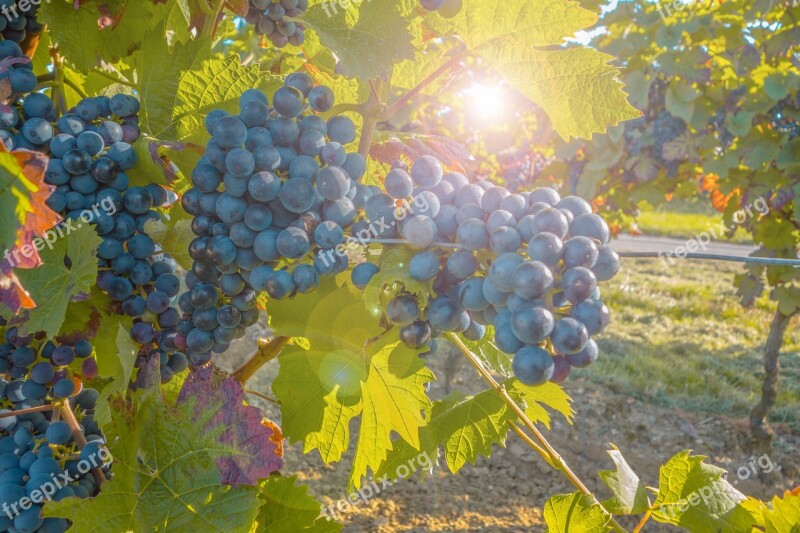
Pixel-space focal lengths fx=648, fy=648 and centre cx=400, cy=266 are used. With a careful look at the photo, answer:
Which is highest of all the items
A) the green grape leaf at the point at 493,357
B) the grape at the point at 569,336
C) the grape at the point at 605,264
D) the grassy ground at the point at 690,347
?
the grape at the point at 605,264

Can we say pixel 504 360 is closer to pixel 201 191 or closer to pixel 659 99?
pixel 201 191

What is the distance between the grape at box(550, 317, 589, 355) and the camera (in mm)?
741

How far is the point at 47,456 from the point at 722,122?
4.88 meters

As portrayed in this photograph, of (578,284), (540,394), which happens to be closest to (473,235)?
(578,284)

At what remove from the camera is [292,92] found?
95cm

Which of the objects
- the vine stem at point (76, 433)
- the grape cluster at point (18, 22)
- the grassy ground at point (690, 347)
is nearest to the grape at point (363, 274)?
the vine stem at point (76, 433)

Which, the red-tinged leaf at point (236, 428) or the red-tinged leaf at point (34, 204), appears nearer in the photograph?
the red-tinged leaf at point (34, 204)

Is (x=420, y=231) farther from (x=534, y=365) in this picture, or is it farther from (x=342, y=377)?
(x=342, y=377)

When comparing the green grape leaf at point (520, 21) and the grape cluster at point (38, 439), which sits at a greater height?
the green grape leaf at point (520, 21)

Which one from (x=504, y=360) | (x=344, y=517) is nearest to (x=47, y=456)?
(x=504, y=360)

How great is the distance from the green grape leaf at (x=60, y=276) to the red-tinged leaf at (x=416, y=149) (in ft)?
1.69

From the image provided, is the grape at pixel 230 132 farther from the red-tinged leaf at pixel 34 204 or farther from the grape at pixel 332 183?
the red-tinged leaf at pixel 34 204

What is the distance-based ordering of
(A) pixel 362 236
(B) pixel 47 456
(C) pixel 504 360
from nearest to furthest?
(A) pixel 362 236 < (B) pixel 47 456 < (C) pixel 504 360

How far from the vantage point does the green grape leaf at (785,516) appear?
3.42ft
